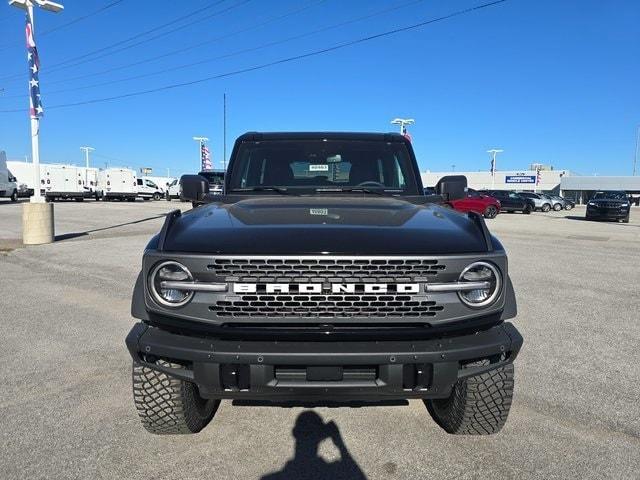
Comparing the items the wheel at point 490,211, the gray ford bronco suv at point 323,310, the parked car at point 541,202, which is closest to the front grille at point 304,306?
the gray ford bronco suv at point 323,310

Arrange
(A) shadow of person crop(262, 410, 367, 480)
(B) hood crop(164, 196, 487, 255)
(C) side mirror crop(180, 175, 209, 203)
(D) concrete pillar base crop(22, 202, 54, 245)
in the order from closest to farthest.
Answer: (B) hood crop(164, 196, 487, 255), (A) shadow of person crop(262, 410, 367, 480), (C) side mirror crop(180, 175, 209, 203), (D) concrete pillar base crop(22, 202, 54, 245)

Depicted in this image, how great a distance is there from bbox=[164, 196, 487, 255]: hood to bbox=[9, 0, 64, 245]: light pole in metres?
11.1

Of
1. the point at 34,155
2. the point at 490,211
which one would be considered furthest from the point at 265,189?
the point at 490,211

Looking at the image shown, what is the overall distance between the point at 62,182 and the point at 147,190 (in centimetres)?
728

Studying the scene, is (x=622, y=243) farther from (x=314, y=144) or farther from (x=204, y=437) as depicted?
(x=204, y=437)

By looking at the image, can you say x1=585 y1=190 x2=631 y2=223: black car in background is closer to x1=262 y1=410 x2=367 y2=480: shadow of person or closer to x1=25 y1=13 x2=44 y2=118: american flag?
x1=25 y1=13 x2=44 y2=118: american flag

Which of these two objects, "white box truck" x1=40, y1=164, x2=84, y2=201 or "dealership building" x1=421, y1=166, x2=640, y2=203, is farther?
"dealership building" x1=421, y1=166, x2=640, y2=203

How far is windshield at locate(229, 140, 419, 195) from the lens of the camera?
4.13 meters

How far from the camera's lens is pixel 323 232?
2527 mm

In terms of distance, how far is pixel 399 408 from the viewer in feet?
11.3

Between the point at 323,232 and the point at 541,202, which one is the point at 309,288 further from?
the point at 541,202

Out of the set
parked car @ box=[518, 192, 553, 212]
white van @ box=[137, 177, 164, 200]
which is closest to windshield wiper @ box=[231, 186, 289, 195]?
parked car @ box=[518, 192, 553, 212]

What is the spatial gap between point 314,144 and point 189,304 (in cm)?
230

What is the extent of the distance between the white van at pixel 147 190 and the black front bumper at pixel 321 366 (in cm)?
4469
